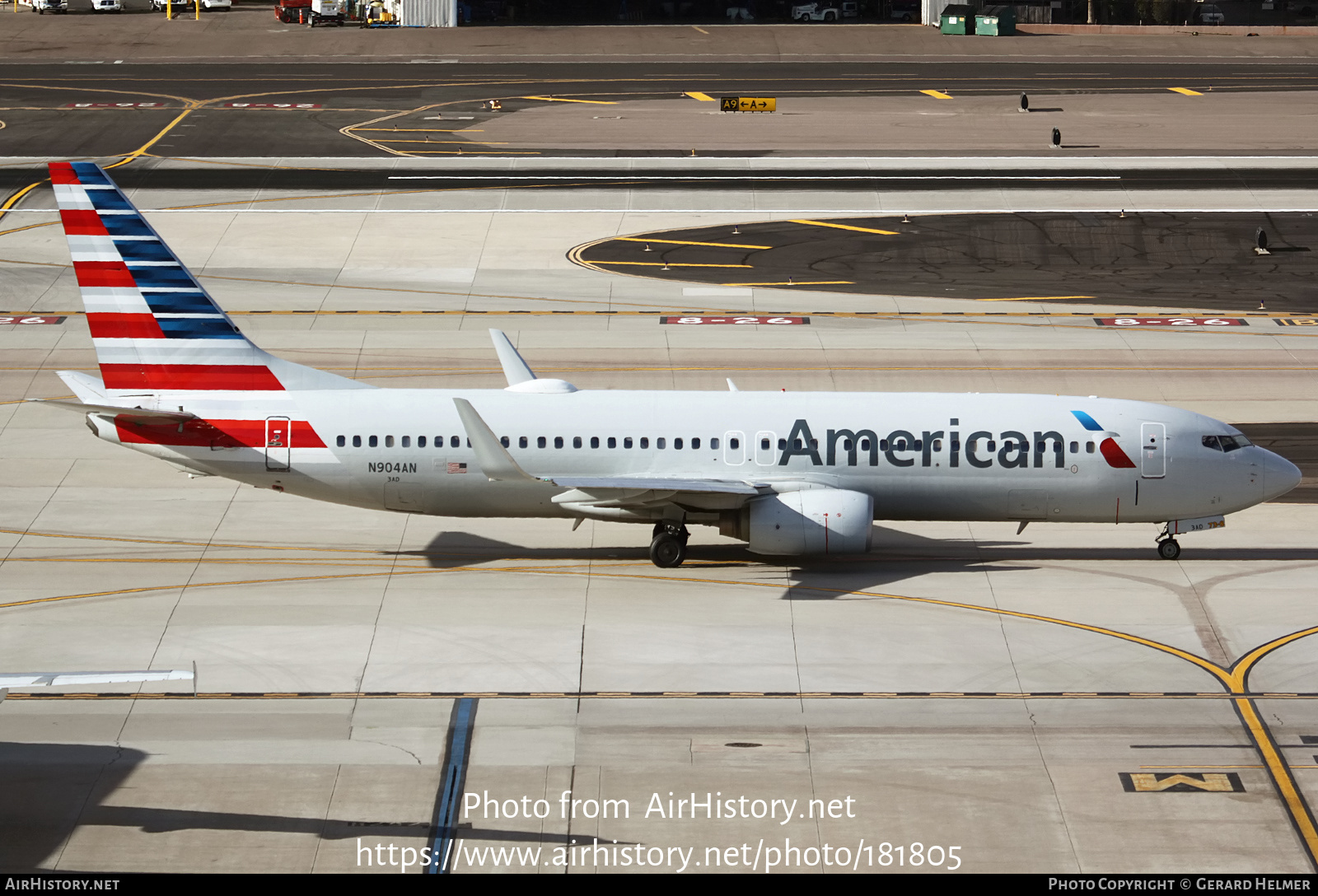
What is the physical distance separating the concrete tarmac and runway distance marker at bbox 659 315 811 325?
7.86 m

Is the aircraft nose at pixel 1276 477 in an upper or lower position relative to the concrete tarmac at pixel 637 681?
upper

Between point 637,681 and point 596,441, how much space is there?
7916 mm

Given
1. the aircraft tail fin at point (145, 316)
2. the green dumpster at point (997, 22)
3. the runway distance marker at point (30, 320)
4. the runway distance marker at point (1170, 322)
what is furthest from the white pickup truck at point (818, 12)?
the aircraft tail fin at point (145, 316)

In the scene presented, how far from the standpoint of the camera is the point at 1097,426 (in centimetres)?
3831

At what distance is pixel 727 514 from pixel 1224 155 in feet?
203

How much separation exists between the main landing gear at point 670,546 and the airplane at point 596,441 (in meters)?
0.05

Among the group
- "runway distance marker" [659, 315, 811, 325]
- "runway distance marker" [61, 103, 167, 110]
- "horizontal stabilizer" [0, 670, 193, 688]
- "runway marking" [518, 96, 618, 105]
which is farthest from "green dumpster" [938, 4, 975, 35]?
"horizontal stabilizer" [0, 670, 193, 688]

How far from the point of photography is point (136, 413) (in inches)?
1483

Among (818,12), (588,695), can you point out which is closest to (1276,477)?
(588,695)

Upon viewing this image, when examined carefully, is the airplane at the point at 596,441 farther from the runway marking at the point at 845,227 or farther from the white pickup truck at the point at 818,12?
the white pickup truck at the point at 818,12

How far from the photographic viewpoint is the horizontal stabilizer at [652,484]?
3653 centimetres

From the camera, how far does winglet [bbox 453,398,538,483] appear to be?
35.5m

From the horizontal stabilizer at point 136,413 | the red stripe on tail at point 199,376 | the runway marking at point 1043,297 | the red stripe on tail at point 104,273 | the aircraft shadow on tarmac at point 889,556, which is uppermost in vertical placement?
the red stripe on tail at point 104,273

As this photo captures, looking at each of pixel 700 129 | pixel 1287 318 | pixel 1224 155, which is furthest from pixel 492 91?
pixel 1287 318
